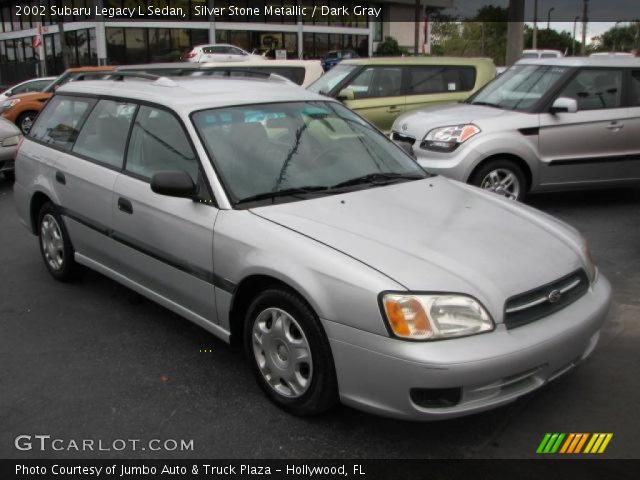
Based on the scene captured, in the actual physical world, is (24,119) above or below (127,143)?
below

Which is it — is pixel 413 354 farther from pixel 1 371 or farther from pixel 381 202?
pixel 1 371

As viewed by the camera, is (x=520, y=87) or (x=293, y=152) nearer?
(x=293, y=152)

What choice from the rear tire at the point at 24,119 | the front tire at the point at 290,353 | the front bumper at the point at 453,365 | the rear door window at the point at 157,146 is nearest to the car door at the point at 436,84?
the rear door window at the point at 157,146

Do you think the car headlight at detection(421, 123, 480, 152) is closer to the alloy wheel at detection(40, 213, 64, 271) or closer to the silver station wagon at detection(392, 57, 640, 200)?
the silver station wagon at detection(392, 57, 640, 200)

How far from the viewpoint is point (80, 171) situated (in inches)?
184

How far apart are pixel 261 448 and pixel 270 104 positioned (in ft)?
7.02

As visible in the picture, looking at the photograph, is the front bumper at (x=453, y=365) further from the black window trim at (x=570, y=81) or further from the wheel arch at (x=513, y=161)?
the black window trim at (x=570, y=81)

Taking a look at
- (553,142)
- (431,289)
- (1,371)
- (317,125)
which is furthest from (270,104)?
(553,142)

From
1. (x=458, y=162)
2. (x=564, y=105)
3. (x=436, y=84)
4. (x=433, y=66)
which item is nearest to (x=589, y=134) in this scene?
(x=564, y=105)

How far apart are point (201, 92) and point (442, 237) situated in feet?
6.18

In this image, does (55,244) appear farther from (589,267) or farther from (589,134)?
(589,134)

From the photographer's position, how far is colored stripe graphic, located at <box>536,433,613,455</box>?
2994 mm

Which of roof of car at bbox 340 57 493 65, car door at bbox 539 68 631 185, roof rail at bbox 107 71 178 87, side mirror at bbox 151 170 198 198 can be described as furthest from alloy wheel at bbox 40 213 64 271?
roof of car at bbox 340 57 493 65

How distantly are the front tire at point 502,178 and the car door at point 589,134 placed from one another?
10.9 inches
